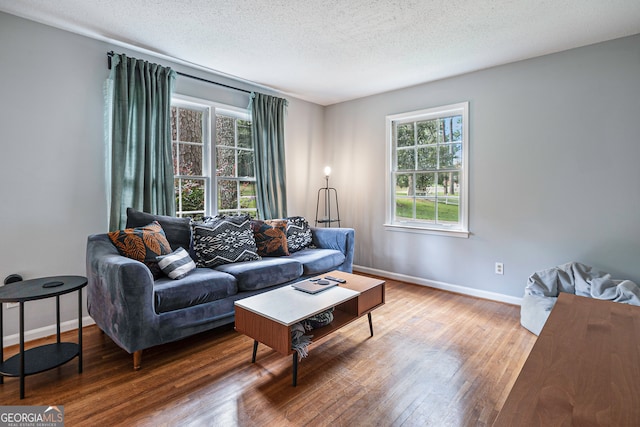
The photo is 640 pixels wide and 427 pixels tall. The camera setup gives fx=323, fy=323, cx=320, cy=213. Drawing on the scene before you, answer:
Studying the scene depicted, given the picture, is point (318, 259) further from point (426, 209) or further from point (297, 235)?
point (426, 209)

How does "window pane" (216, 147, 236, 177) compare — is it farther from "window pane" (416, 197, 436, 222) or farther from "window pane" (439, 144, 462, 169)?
"window pane" (439, 144, 462, 169)

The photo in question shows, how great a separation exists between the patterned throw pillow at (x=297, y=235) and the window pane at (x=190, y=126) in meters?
1.42

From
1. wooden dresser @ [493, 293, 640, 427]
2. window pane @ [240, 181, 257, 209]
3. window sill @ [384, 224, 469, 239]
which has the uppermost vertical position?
window pane @ [240, 181, 257, 209]

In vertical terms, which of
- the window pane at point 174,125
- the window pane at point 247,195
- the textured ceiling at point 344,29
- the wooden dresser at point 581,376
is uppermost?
the textured ceiling at point 344,29

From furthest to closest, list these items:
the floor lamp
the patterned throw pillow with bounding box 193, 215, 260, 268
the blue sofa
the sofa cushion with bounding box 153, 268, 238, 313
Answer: the floor lamp → the patterned throw pillow with bounding box 193, 215, 260, 268 → the sofa cushion with bounding box 153, 268, 238, 313 → the blue sofa

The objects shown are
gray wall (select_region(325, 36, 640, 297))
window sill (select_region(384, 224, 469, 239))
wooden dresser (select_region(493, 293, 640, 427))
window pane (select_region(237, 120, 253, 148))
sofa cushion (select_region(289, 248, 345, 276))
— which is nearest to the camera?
wooden dresser (select_region(493, 293, 640, 427))

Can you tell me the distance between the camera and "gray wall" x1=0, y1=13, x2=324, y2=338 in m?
2.47

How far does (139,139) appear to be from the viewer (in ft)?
9.82

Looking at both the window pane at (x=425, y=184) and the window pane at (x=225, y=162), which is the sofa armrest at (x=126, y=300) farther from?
the window pane at (x=425, y=184)

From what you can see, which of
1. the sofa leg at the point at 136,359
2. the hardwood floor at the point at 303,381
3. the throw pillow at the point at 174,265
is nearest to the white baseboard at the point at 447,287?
the hardwood floor at the point at 303,381

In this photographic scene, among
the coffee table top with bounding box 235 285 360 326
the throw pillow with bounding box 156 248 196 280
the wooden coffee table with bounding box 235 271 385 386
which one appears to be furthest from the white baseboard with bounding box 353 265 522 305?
the throw pillow with bounding box 156 248 196 280

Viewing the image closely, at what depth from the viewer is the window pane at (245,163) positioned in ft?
13.2

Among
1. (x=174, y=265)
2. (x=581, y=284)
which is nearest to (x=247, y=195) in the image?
(x=174, y=265)

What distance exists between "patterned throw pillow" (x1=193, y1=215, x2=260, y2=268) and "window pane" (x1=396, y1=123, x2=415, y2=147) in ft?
7.74
